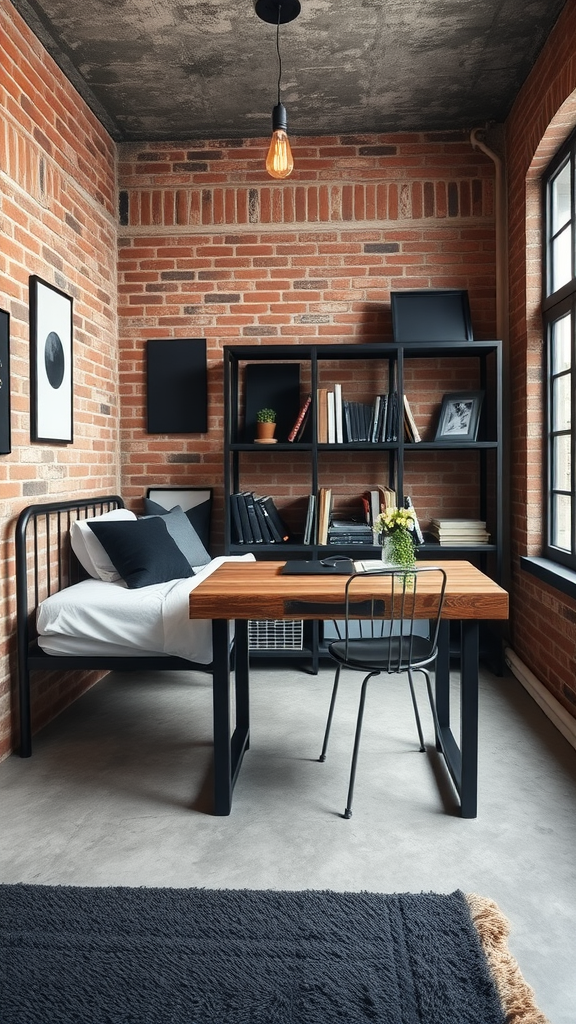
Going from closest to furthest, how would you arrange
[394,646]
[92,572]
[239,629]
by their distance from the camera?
1. [394,646]
2. [239,629]
3. [92,572]

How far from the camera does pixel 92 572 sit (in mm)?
3504

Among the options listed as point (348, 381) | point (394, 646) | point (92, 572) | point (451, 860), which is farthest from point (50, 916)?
point (348, 381)

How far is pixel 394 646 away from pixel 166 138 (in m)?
3.56

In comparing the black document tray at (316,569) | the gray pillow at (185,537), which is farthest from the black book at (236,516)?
the black document tray at (316,569)

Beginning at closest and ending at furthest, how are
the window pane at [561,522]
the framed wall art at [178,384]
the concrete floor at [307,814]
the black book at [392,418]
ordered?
the concrete floor at [307,814]
the window pane at [561,522]
the black book at [392,418]
the framed wall art at [178,384]

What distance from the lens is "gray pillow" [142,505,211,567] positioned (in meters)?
3.87

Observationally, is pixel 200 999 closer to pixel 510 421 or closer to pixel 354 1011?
pixel 354 1011

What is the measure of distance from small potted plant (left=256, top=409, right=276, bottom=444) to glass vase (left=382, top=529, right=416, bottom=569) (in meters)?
1.66

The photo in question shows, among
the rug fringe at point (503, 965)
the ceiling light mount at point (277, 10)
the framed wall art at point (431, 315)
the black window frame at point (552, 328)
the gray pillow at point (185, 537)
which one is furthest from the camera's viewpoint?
the framed wall art at point (431, 315)

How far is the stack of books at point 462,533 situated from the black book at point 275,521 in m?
0.92

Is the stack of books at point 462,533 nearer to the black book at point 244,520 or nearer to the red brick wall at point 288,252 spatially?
the red brick wall at point 288,252

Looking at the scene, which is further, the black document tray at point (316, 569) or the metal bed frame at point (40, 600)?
the metal bed frame at point (40, 600)

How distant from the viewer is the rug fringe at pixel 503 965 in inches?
61.1

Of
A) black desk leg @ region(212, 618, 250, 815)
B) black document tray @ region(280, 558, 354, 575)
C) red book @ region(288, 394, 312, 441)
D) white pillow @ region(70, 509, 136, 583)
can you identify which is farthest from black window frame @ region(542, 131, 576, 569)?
white pillow @ region(70, 509, 136, 583)
